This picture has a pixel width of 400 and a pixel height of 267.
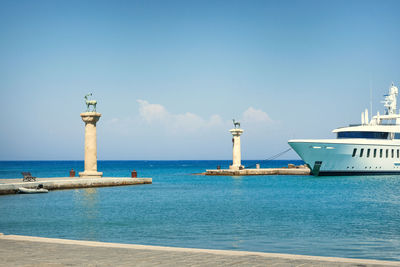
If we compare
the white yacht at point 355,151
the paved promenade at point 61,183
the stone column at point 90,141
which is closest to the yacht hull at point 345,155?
Answer: the white yacht at point 355,151

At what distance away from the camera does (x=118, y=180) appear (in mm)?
49719

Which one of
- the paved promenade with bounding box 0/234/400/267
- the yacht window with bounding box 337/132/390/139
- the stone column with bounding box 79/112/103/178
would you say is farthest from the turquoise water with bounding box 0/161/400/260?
the yacht window with bounding box 337/132/390/139

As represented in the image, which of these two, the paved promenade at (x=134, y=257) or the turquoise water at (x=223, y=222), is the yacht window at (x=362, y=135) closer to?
the turquoise water at (x=223, y=222)

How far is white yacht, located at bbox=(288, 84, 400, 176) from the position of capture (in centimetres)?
6331

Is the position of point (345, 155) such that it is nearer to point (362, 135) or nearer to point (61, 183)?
point (362, 135)

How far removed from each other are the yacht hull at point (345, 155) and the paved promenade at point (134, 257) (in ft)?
175

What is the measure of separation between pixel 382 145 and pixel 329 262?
6041 cm

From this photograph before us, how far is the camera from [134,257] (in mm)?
10609

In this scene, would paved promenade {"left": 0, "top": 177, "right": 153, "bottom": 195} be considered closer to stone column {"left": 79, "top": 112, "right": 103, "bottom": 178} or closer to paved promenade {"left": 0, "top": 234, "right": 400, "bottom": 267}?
stone column {"left": 79, "top": 112, "right": 103, "bottom": 178}

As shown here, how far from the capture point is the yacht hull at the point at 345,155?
63062 mm

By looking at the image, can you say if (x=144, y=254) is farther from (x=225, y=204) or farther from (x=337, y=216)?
(x=225, y=204)

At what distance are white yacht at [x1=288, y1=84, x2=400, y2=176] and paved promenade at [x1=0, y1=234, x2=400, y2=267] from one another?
5344 centimetres

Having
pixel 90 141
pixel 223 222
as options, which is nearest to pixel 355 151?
pixel 90 141


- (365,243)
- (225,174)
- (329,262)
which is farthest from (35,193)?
(225,174)
